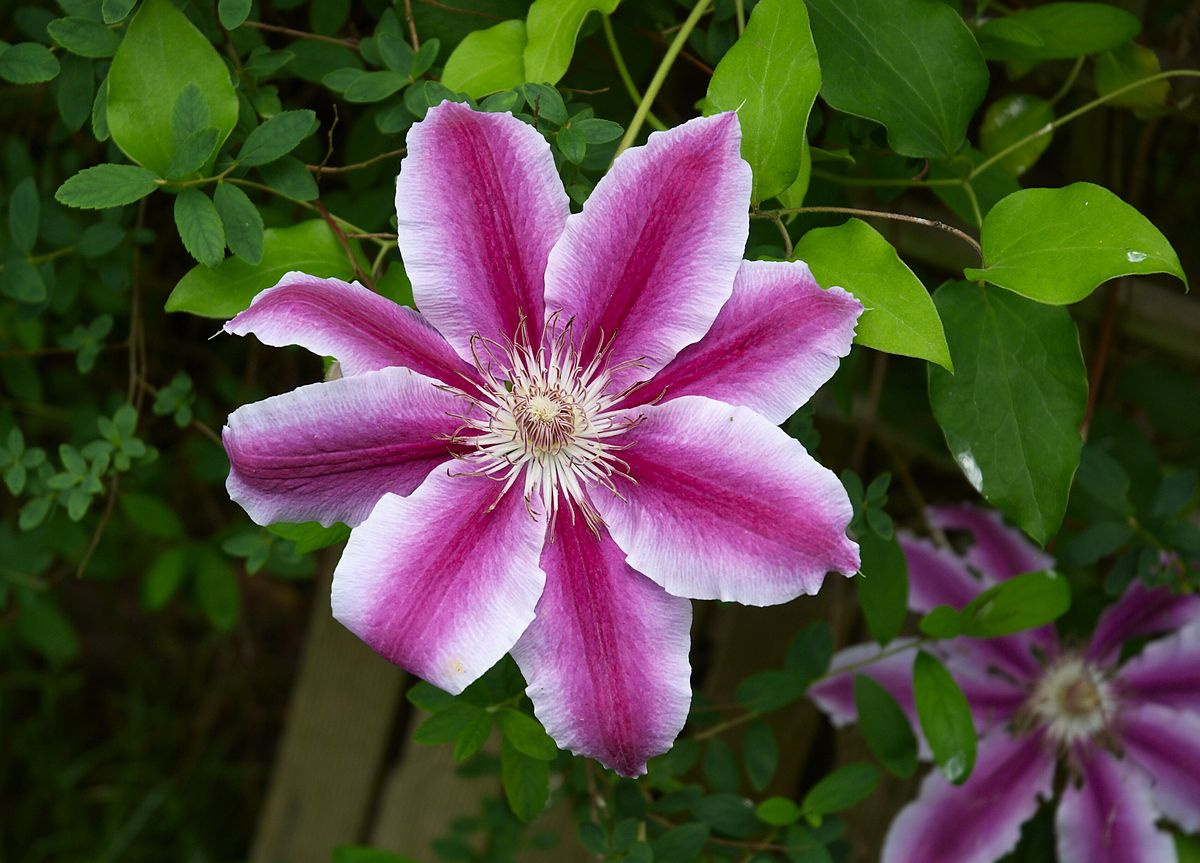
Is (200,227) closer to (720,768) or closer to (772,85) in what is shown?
(772,85)

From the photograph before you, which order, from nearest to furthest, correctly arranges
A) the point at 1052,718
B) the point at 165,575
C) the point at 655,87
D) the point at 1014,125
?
1. the point at 655,87
2. the point at 1014,125
3. the point at 1052,718
4. the point at 165,575

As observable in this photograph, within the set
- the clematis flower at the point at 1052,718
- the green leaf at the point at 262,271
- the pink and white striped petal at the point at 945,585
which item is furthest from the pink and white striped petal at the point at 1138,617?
the green leaf at the point at 262,271

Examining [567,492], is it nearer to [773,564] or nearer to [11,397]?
[773,564]

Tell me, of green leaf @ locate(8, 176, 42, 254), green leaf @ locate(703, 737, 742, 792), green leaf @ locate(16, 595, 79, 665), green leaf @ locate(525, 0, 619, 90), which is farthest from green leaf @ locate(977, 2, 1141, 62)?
green leaf @ locate(16, 595, 79, 665)

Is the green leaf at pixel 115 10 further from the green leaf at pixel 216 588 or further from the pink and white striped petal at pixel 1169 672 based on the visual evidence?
the pink and white striped petal at pixel 1169 672

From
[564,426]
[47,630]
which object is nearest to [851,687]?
[564,426]

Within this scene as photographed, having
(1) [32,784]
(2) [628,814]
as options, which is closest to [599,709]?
(2) [628,814]

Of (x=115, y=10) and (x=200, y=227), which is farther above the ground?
(x=115, y=10)
